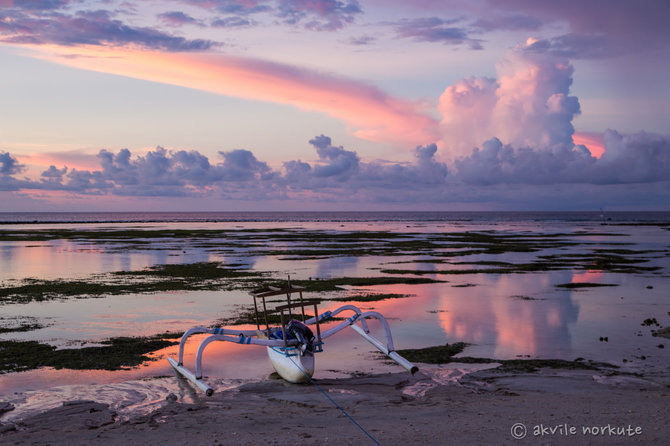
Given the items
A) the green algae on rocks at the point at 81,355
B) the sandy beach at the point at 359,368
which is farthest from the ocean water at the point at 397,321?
the green algae on rocks at the point at 81,355

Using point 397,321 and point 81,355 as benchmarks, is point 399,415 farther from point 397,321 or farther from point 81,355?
point 397,321

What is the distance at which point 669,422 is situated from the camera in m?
10.1

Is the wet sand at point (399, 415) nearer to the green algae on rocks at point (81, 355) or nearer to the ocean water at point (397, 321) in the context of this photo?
the ocean water at point (397, 321)

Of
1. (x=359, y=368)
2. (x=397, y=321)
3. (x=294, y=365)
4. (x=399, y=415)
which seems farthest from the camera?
(x=397, y=321)

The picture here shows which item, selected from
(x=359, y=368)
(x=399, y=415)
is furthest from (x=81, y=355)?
(x=399, y=415)

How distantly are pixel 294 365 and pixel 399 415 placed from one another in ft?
11.2

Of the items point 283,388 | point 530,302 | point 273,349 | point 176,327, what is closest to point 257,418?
point 283,388

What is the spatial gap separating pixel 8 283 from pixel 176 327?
55.6ft

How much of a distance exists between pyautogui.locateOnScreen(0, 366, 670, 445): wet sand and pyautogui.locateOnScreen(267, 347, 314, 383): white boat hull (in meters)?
0.23

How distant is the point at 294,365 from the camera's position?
13.6 metres

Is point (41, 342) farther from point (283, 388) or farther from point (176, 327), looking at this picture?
point (283, 388)

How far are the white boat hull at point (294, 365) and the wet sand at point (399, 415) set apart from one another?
232 millimetres

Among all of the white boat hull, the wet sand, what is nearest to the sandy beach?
the wet sand

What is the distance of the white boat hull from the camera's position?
13.5 meters
